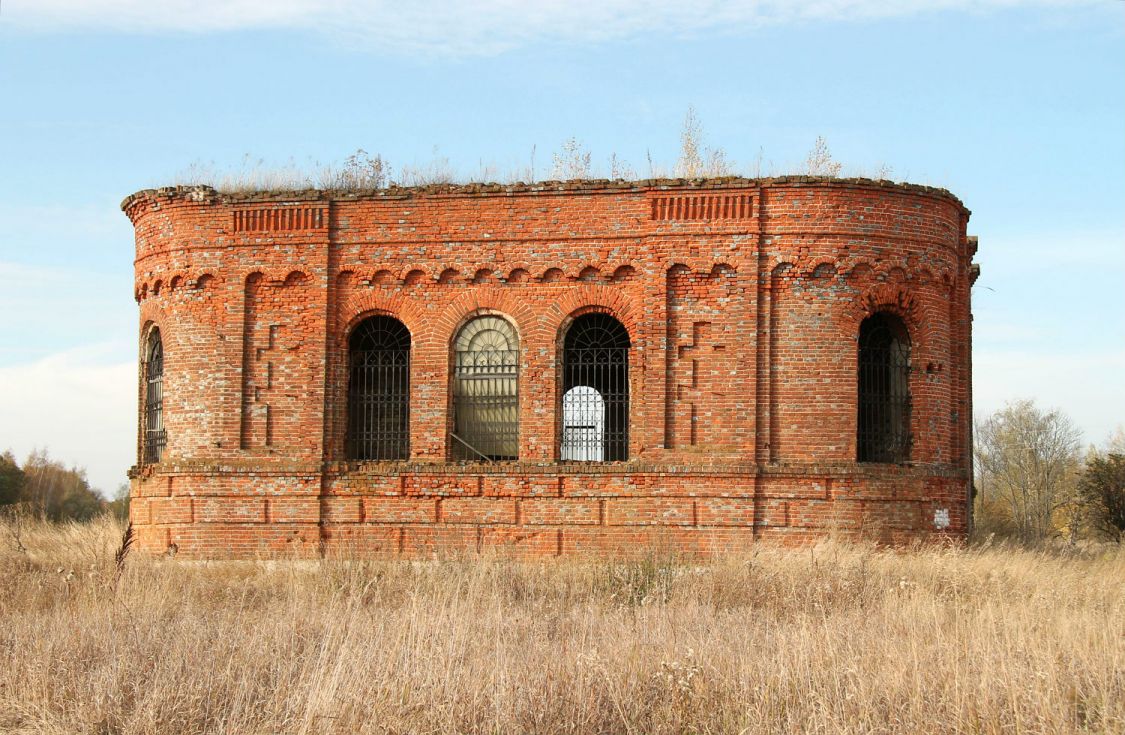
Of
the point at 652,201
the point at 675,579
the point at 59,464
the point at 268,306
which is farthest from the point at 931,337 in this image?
the point at 59,464

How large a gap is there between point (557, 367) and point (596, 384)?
840 millimetres

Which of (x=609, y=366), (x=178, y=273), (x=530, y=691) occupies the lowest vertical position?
(x=530, y=691)

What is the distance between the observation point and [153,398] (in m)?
21.5

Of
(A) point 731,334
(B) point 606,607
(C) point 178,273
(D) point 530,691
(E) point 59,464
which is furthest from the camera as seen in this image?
(E) point 59,464

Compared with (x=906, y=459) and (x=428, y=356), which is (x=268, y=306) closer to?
Result: (x=428, y=356)

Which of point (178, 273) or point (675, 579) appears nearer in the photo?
point (675, 579)

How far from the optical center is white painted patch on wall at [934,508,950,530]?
63.3 ft

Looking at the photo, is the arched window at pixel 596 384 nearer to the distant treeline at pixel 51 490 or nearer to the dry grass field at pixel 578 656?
the dry grass field at pixel 578 656

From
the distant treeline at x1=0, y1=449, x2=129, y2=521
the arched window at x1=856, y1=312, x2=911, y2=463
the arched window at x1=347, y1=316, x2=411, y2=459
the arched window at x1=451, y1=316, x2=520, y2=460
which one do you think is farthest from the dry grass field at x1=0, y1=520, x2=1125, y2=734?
the distant treeline at x1=0, y1=449, x2=129, y2=521

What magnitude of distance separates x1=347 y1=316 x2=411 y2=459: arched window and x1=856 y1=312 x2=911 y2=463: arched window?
7071 millimetres

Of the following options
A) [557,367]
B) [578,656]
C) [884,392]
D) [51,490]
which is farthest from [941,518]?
[51,490]

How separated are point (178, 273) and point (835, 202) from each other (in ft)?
34.1

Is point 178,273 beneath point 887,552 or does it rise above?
above

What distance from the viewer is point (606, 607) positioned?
46.1 feet
